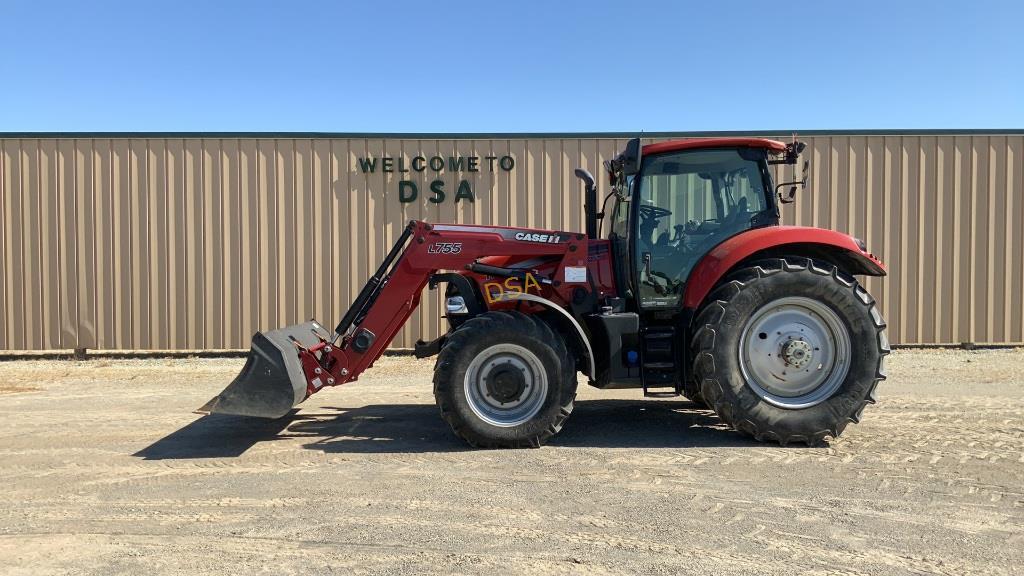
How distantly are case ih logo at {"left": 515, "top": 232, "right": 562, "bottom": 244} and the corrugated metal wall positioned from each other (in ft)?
15.1

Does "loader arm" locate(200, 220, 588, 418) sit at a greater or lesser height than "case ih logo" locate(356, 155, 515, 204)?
lesser

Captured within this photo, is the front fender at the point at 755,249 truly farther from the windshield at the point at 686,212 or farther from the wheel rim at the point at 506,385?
the wheel rim at the point at 506,385

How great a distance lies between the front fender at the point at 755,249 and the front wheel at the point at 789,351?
11 centimetres

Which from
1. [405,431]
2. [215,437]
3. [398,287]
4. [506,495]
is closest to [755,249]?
[506,495]

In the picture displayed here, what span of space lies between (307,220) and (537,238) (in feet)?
18.0

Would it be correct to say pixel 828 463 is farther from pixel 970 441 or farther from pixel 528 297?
pixel 528 297

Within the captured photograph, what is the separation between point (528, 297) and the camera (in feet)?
15.9

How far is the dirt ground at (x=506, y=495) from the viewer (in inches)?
117

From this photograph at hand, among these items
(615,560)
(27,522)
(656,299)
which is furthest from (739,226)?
(27,522)

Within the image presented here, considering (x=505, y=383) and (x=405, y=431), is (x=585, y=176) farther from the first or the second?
(x=405, y=431)

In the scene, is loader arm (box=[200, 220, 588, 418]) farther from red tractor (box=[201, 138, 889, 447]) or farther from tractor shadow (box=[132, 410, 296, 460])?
tractor shadow (box=[132, 410, 296, 460])

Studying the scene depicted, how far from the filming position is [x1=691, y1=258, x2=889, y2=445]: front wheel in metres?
4.68

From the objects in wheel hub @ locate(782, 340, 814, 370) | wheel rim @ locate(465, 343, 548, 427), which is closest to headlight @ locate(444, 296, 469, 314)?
wheel rim @ locate(465, 343, 548, 427)

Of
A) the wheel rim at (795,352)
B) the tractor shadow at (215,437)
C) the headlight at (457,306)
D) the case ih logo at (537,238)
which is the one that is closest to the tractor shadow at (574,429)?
the tractor shadow at (215,437)
